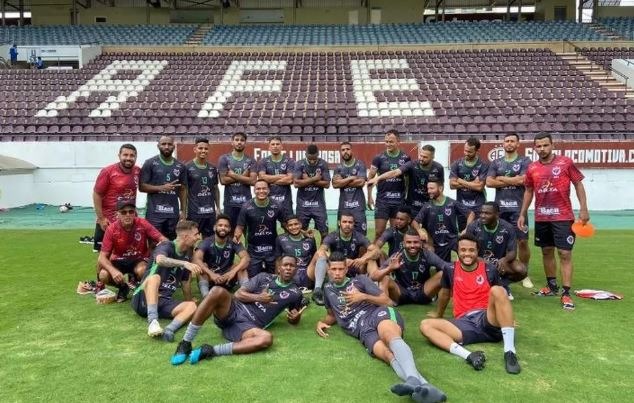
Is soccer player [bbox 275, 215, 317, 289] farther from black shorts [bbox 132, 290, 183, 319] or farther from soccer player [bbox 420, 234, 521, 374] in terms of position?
soccer player [bbox 420, 234, 521, 374]

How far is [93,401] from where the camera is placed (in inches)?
147

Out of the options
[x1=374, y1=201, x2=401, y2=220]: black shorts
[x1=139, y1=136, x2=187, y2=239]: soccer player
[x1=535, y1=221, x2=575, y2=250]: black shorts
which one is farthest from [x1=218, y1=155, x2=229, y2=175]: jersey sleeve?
[x1=535, y1=221, x2=575, y2=250]: black shorts

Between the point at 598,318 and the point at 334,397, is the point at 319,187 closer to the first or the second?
the point at 598,318

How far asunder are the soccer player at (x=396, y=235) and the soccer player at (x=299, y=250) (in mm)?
840

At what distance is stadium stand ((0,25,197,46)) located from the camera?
27.0 metres

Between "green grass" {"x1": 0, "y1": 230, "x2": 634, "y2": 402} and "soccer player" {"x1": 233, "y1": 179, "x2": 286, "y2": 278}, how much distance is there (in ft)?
4.40

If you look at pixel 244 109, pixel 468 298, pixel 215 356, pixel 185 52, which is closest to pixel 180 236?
pixel 215 356

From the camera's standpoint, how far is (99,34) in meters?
27.9

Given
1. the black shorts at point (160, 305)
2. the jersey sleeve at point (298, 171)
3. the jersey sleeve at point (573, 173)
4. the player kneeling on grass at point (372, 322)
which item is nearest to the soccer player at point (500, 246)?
the jersey sleeve at point (573, 173)

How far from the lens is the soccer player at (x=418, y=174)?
7.64m

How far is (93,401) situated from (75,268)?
486 centimetres

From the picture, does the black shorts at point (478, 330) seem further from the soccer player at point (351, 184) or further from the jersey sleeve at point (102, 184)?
the jersey sleeve at point (102, 184)

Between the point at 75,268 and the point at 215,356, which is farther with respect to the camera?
the point at 75,268

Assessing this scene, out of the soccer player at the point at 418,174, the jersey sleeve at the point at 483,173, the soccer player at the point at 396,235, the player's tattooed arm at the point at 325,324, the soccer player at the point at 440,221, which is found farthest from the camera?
the soccer player at the point at 418,174
